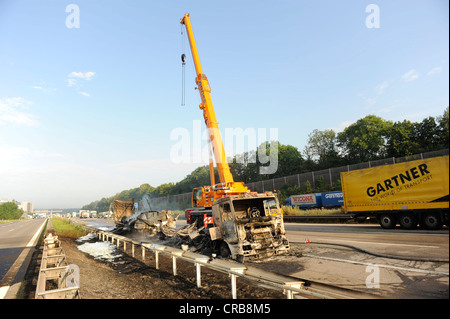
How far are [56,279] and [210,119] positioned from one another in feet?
36.4

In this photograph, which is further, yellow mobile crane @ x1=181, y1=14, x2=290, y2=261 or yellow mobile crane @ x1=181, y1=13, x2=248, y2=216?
yellow mobile crane @ x1=181, y1=13, x2=248, y2=216

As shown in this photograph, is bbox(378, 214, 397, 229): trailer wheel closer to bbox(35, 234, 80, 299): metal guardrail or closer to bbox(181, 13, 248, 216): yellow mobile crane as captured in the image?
bbox(35, 234, 80, 299): metal guardrail

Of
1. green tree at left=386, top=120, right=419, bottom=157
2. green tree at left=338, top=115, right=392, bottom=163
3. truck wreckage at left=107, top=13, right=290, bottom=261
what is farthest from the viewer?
truck wreckage at left=107, top=13, right=290, bottom=261

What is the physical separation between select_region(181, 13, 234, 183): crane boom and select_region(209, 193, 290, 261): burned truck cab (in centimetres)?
438

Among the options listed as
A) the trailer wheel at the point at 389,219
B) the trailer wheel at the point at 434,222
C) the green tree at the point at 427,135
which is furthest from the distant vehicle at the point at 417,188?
the trailer wheel at the point at 389,219

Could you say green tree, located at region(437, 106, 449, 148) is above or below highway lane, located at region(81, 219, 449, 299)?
above

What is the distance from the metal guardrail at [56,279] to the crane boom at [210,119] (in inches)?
337

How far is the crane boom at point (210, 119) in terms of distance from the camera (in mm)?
15094

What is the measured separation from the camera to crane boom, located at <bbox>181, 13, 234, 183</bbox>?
49.5 ft

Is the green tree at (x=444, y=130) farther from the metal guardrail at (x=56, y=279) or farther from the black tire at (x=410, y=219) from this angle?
the metal guardrail at (x=56, y=279)

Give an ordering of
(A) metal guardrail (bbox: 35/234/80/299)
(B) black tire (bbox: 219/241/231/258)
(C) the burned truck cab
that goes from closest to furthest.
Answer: (A) metal guardrail (bbox: 35/234/80/299) < (C) the burned truck cab < (B) black tire (bbox: 219/241/231/258)

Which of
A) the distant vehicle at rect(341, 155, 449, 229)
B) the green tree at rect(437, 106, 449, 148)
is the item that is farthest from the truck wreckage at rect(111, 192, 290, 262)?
the green tree at rect(437, 106, 449, 148)

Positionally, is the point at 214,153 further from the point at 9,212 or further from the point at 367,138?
the point at 9,212

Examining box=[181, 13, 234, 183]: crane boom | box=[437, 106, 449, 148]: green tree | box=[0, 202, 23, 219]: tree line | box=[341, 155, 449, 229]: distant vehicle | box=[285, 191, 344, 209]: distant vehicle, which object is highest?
box=[181, 13, 234, 183]: crane boom
